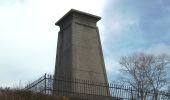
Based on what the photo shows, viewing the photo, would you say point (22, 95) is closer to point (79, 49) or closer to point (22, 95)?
point (22, 95)

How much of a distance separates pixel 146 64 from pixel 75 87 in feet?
60.2

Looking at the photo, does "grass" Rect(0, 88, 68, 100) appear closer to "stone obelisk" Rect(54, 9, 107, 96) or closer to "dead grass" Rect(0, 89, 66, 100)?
"dead grass" Rect(0, 89, 66, 100)

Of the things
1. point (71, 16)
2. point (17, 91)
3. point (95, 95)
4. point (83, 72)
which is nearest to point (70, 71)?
point (83, 72)

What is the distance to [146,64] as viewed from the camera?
35969mm

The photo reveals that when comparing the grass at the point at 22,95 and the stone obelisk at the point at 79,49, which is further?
the stone obelisk at the point at 79,49

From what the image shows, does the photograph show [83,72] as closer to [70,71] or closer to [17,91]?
[70,71]

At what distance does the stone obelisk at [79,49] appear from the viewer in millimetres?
20047

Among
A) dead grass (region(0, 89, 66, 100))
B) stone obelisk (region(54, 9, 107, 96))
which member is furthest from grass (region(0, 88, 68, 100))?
stone obelisk (region(54, 9, 107, 96))

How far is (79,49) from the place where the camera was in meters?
20.5

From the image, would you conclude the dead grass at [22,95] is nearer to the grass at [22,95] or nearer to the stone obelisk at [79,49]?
the grass at [22,95]

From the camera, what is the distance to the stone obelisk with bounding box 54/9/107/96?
20047 mm

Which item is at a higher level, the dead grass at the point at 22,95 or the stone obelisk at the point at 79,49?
the stone obelisk at the point at 79,49

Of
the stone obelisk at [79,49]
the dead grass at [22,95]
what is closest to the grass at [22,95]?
the dead grass at [22,95]

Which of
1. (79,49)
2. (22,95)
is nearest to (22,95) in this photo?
(22,95)
